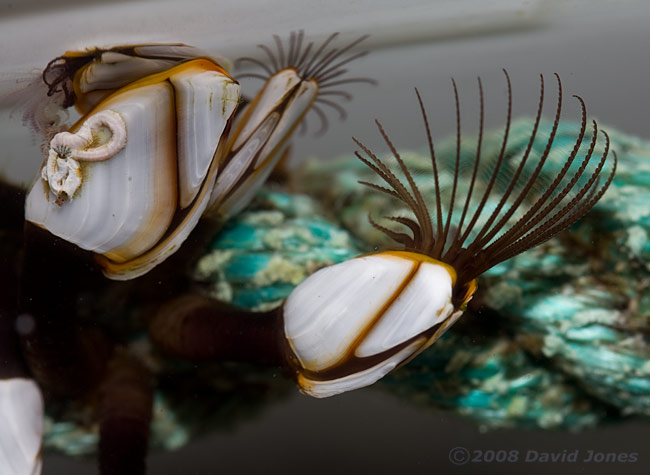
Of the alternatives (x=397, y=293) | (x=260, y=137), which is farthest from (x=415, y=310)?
(x=260, y=137)

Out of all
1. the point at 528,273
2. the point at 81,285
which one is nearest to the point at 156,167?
the point at 81,285

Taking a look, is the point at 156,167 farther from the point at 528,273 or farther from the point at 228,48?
the point at 528,273

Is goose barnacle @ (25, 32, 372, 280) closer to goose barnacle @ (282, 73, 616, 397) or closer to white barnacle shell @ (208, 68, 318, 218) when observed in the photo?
white barnacle shell @ (208, 68, 318, 218)

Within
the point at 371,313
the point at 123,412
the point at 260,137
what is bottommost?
the point at 123,412

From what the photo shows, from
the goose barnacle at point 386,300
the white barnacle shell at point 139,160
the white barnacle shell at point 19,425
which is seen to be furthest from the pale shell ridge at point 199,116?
the white barnacle shell at point 19,425

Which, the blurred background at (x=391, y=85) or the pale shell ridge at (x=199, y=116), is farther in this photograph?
the blurred background at (x=391, y=85)

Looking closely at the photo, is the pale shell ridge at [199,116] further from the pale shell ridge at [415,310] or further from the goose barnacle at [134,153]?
the pale shell ridge at [415,310]

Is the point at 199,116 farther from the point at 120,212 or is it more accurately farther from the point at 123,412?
the point at 123,412
